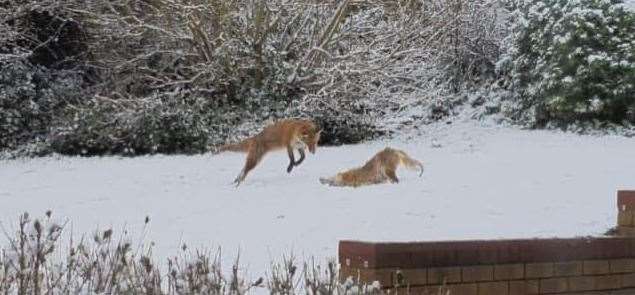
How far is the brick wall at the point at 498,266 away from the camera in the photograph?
199 inches

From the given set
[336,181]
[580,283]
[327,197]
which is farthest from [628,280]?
[336,181]

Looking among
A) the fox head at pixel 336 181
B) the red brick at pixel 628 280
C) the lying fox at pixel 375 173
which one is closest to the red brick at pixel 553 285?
the red brick at pixel 628 280

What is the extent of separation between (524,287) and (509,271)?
16 centimetres

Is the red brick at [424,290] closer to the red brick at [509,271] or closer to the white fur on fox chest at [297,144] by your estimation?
the red brick at [509,271]

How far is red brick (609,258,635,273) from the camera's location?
19.5 feet

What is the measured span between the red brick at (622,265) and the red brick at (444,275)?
47.3 inches

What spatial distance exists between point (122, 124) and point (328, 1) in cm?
452

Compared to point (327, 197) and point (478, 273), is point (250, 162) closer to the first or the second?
point (327, 197)

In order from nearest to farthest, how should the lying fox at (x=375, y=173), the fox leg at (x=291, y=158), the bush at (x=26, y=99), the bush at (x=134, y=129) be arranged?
the lying fox at (x=375, y=173) → the fox leg at (x=291, y=158) → the bush at (x=134, y=129) → the bush at (x=26, y=99)

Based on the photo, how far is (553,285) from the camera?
568cm

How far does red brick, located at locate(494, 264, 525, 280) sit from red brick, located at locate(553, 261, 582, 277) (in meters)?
0.26

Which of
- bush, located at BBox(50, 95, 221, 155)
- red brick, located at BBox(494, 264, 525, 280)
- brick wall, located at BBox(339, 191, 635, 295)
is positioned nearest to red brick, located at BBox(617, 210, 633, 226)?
brick wall, located at BBox(339, 191, 635, 295)

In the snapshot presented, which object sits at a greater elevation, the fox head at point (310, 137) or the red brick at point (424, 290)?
the fox head at point (310, 137)

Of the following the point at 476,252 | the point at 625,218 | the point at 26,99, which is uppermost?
the point at 26,99
